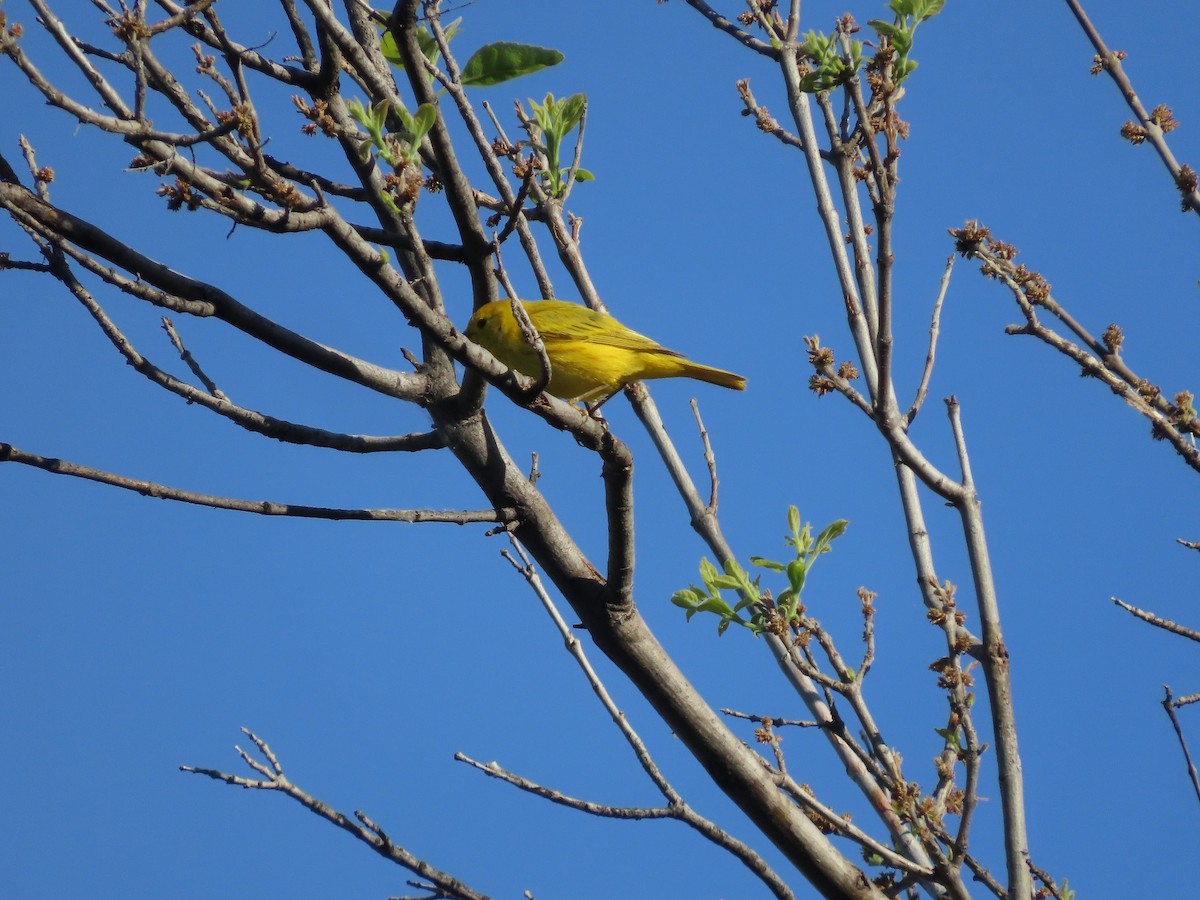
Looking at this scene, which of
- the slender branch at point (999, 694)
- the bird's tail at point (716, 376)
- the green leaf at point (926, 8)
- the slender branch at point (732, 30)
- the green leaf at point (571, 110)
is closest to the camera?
the slender branch at point (999, 694)

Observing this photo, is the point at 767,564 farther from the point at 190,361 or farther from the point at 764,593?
the point at 190,361

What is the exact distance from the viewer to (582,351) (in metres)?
4.91

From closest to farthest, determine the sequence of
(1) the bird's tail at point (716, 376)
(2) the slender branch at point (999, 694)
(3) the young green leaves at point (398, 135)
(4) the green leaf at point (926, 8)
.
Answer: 1. (3) the young green leaves at point (398, 135)
2. (2) the slender branch at point (999, 694)
3. (4) the green leaf at point (926, 8)
4. (1) the bird's tail at point (716, 376)

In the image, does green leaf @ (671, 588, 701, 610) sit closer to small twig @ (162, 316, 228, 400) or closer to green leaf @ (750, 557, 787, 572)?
green leaf @ (750, 557, 787, 572)

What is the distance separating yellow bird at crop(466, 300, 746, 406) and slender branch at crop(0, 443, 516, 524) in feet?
5.57

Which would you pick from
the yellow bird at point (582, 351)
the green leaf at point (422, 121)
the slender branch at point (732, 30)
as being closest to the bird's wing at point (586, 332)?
the yellow bird at point (582, 351)

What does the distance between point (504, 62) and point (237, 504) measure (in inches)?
59.6

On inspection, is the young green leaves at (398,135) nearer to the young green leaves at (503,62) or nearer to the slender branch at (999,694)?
the young green leaves at (503,62)

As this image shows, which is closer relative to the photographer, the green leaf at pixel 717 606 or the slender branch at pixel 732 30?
the green leaf at pixel 717 606

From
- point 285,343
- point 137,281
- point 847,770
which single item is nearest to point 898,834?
point 847,770

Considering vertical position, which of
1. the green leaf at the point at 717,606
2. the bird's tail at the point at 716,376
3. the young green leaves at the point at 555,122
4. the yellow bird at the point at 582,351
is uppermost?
the bird's tail at the point at 716,376

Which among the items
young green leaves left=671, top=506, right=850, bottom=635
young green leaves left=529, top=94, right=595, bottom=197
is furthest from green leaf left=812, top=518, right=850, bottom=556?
young green leaves left=529, top=94, right=595, bottom=197

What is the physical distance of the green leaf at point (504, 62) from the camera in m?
3.13

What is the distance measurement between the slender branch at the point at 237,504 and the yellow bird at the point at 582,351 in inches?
66.9
